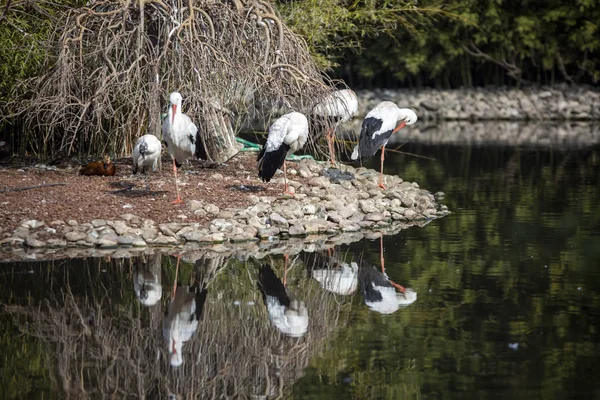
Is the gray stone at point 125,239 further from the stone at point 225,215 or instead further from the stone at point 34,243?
the stone at point 225,215

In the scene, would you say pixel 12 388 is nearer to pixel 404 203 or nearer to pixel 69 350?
pixel 69 350

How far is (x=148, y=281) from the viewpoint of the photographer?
7.72 metres

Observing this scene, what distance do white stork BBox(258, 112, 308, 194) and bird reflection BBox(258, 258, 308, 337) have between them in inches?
93.8

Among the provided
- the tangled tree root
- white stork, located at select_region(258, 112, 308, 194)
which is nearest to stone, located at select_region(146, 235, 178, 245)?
white stork, located at select_region(258, 112, 308, 194)

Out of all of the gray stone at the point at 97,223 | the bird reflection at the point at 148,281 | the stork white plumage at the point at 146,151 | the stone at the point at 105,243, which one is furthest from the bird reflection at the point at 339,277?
the stork white plumage at the point at 146,151

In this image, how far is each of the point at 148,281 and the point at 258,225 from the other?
6.53 feet

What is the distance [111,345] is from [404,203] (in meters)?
5.59

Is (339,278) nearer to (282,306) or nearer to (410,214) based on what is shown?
(282,306)

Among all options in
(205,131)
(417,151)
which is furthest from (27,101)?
(417,151)

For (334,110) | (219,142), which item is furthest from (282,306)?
(334,110)

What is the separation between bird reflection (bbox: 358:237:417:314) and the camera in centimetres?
700

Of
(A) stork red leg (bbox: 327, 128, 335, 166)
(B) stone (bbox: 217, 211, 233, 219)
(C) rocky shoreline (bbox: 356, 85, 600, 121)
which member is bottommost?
(C) rocky shoreline (bbox: 356, 85, 600, 121)

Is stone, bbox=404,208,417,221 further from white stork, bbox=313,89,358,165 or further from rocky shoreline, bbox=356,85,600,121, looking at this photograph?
rocky shoreline, bbox=356,85,600,121

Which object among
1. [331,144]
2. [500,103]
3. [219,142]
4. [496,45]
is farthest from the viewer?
[496,45]
